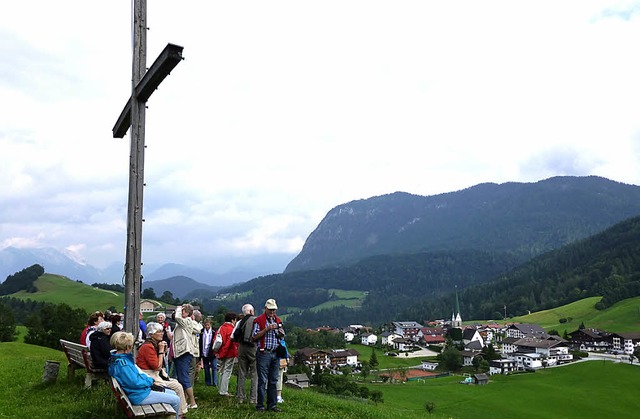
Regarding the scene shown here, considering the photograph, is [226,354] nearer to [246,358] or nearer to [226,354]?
[226,354]

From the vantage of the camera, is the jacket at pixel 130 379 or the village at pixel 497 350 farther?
the village at pixel 497 350

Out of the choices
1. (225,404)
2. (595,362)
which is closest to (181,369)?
(225,404)

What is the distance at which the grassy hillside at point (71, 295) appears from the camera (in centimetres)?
12500

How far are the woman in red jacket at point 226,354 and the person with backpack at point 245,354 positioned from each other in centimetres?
80

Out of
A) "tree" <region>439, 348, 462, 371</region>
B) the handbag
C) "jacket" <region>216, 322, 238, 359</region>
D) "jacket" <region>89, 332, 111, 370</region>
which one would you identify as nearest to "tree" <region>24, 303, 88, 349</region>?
"jacket" <region>216, 322, 238, 359</region>

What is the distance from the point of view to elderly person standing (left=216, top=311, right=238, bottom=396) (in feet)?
41.5

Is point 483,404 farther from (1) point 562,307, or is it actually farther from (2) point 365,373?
(1) point 562,307

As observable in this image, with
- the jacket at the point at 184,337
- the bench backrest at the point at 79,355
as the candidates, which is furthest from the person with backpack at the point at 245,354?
the bench backrest at the point at 79,355

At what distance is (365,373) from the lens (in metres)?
87.0

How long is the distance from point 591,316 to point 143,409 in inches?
6841

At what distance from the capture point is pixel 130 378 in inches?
302

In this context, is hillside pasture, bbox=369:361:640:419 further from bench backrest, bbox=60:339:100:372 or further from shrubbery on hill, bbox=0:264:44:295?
shrubbery on hill, bbox=0:264:44:295

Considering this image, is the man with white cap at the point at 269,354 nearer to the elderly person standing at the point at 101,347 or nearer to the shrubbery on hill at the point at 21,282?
the elderly person standing at the point at 101,347

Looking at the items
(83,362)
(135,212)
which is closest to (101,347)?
(83,362)
